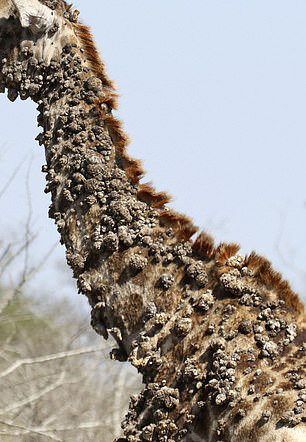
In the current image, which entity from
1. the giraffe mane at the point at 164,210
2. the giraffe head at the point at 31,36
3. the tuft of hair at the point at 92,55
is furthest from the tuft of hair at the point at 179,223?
the giraffe head at the point at 31,36

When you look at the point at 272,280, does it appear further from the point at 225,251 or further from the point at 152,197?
the point at 152,197

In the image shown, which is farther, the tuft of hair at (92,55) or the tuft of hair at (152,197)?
the tuft of hair at (92,55)

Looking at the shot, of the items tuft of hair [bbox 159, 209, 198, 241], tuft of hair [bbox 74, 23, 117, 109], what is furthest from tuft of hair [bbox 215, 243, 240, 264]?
tuft of hair [bbox 74, 23, 117, 109]

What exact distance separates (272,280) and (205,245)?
15.6 inches

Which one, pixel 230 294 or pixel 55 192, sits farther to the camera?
pixel 55 192

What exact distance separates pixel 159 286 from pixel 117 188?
611 millimetres

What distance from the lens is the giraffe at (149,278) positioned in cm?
402

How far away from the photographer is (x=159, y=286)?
4496 mm

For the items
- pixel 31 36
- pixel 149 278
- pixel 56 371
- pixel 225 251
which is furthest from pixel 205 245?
pixel 56 371

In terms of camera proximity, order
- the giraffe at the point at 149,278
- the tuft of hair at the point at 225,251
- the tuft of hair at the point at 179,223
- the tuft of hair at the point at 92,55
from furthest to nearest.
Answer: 1. the tuft of hair at the point at 92,55
2. the tuft of hair at the point at 179,223
3. the tuft of hair at the point at 225,251
4. the giraffe at the point at 149,278

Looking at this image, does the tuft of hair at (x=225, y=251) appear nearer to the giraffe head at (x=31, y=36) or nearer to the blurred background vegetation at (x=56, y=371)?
the giraffe head at (x=31, y=36)

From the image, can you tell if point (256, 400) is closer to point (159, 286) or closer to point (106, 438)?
point (159, 286)

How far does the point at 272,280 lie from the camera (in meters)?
4.30

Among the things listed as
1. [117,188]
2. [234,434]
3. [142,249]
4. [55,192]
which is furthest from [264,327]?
[55,192]
